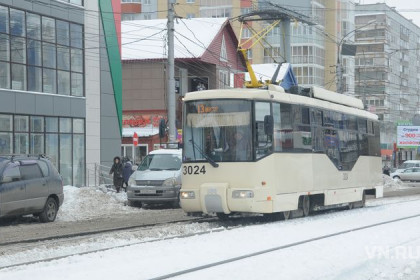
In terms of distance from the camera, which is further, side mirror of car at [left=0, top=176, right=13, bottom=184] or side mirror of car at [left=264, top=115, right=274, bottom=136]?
side mirror of car at [left=0, top=176, right=13, bottom=184]

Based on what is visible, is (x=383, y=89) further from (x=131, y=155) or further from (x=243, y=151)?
(x=243, y=151)

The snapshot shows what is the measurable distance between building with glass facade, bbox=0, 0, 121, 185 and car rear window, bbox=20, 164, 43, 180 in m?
10.6

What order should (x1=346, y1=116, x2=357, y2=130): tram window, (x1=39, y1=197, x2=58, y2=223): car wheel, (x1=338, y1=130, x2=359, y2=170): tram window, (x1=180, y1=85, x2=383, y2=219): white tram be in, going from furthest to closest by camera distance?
(x1=346, y1=116, x2=357, y2=130): tram window
(x1=338, y1=130, x2=359, y2=170): tram window
(x1=39, y1=197, x2=58, y2=223): car wheel
(x1=180, y1=85, x2=383, y2=219): white tram

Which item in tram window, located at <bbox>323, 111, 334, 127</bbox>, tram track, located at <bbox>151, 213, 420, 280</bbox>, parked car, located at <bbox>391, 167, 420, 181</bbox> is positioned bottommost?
parked car, located at <bbox>391, 167, 420, 181</bbox>

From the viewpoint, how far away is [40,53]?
33.2 m

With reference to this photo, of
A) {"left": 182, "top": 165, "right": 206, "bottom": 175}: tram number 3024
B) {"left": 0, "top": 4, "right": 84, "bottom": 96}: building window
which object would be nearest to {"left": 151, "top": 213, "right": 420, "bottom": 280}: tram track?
{"left": 182, "top": 165, "right": 206, "bottom": 175}: tram number 3024

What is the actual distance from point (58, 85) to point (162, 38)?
64.2ft

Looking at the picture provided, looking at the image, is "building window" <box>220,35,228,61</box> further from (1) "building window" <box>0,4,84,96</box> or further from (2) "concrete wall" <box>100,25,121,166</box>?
(1) "building window" <box>0,4,84,96</box>

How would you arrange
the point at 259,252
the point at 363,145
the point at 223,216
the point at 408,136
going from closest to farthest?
the point at 259,252, the point at 223,216, the point at 363,145, the point at 408,136

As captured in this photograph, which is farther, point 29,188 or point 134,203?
point 134,203

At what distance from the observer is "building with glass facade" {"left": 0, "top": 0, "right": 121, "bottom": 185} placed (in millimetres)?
31484

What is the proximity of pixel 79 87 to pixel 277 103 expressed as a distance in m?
18.5

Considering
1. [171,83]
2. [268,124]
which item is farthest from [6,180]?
[171,83]

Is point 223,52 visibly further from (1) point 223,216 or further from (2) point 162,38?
(1) point 223,216
